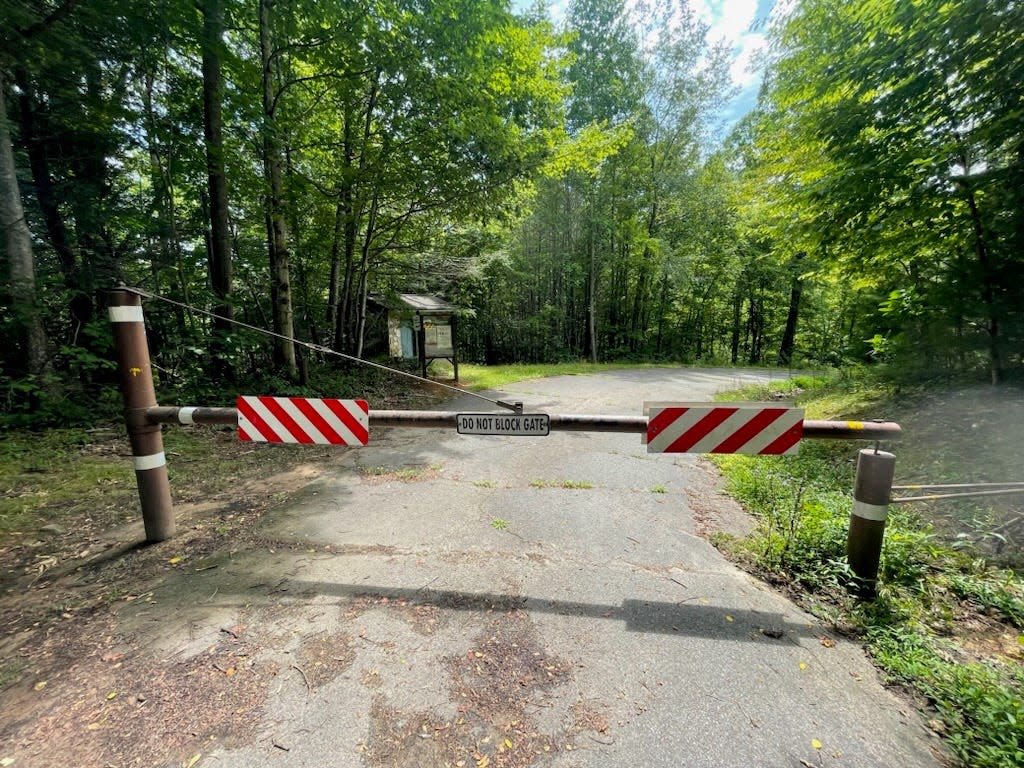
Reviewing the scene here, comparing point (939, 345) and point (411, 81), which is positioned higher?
point (411, 81)

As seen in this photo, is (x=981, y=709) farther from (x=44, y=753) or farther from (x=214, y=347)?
(x=214, y=347)

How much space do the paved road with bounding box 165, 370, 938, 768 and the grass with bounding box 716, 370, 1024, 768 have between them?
0.55 ft

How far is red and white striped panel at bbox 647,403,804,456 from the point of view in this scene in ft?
7.92

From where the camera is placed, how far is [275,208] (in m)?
7.25

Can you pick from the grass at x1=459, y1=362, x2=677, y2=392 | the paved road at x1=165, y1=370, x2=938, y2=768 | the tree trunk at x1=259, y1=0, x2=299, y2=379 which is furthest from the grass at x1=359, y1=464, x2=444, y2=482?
the grass at x1=459, y1=362, x2=677, y2=392

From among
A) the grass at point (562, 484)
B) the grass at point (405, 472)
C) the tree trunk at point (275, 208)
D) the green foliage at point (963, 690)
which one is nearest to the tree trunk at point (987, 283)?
the green foliage at point (963, 690)

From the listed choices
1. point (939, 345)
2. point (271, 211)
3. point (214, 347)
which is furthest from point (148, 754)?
point (939, 345)

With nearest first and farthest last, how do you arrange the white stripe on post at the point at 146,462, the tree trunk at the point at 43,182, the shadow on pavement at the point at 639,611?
the shadow on pavement at the point at 639,611 < the white stripe on post at the point at 146,462 < the tree trunk at the point at 43,182

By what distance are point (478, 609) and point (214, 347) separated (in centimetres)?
702

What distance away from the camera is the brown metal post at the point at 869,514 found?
2291 millimetres

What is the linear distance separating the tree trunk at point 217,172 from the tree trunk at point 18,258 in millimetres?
1876

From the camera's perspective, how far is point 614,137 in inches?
412

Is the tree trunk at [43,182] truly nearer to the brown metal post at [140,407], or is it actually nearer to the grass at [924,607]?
the brown metal post at [140,407]

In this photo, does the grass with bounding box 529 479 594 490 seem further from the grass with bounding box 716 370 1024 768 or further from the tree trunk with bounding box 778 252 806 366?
the tree trunk with bounding box 778 252 806 366
